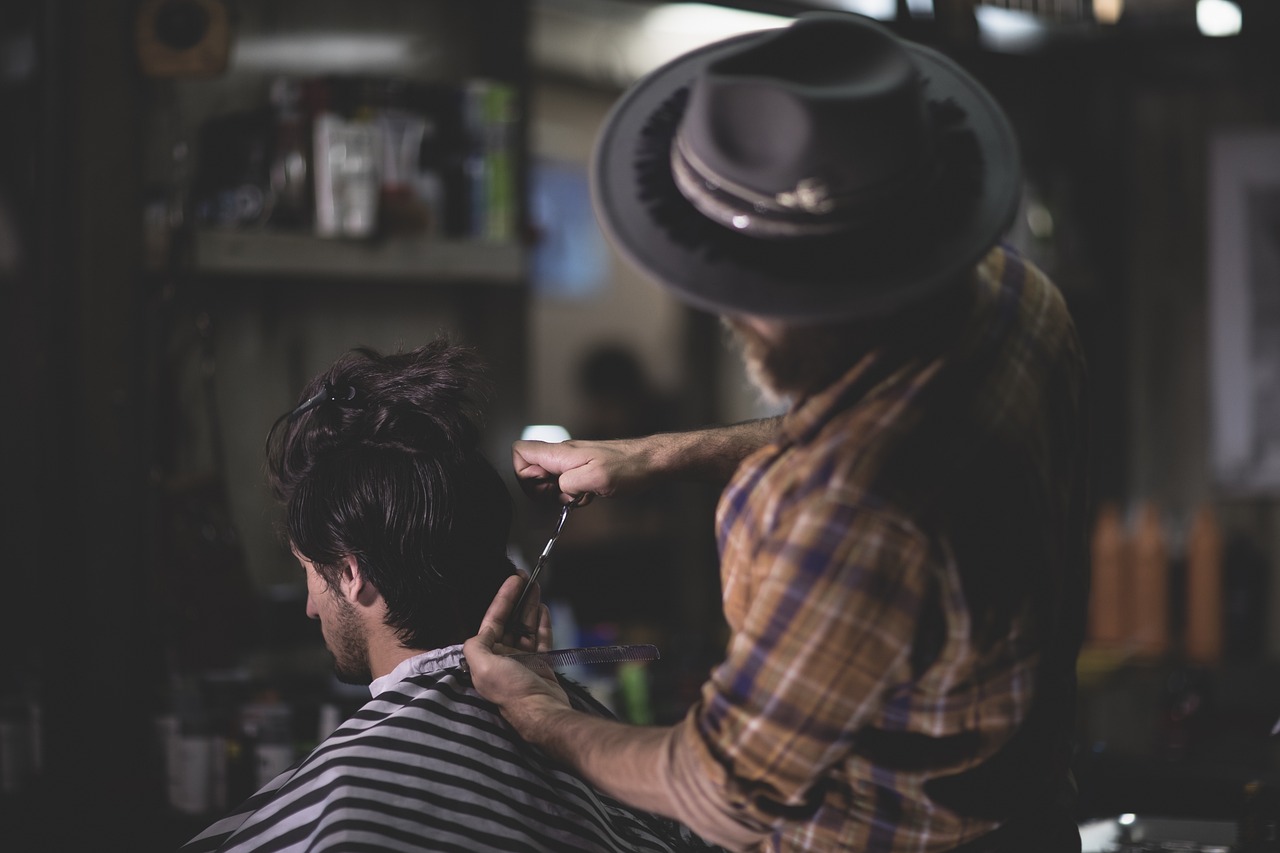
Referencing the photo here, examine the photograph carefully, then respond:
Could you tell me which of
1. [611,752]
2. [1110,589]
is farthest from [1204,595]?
[611,752]

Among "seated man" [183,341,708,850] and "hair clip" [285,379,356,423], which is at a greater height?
"hair clip" [285,379,356,423]

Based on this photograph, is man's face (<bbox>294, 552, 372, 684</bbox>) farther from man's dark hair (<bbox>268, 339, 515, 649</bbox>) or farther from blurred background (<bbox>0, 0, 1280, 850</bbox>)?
blurred background (<bbox>0, 0, 1280, 850</bbox>)

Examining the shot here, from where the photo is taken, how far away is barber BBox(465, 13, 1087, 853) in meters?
1.15

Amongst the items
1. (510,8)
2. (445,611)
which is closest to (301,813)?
(445,611)

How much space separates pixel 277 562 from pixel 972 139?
2.15 meters

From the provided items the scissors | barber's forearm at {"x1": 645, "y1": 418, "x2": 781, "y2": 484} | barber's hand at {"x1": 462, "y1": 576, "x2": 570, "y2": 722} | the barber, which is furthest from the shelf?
the barber

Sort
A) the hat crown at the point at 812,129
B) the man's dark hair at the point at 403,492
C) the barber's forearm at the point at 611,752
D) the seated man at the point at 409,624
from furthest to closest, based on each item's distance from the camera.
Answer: the man's dark hair at the point at 403,492
the seated man at the point at 409,624
the barber's forearm at the point at 611,752
the hat crown at the point at 812,129

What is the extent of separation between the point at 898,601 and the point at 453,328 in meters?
2.23

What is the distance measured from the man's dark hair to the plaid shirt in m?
0.57

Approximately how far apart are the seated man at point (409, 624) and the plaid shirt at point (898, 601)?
437 mm

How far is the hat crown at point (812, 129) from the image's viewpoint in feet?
3.73

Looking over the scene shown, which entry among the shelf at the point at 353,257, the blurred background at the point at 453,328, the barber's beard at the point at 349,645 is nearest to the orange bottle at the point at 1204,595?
the blurred background at the point at 453,328

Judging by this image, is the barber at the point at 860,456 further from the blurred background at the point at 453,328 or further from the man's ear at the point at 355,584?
the blurred background at the point at 453,328

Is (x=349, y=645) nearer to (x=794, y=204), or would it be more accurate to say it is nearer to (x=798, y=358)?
(x=798, y=358)
